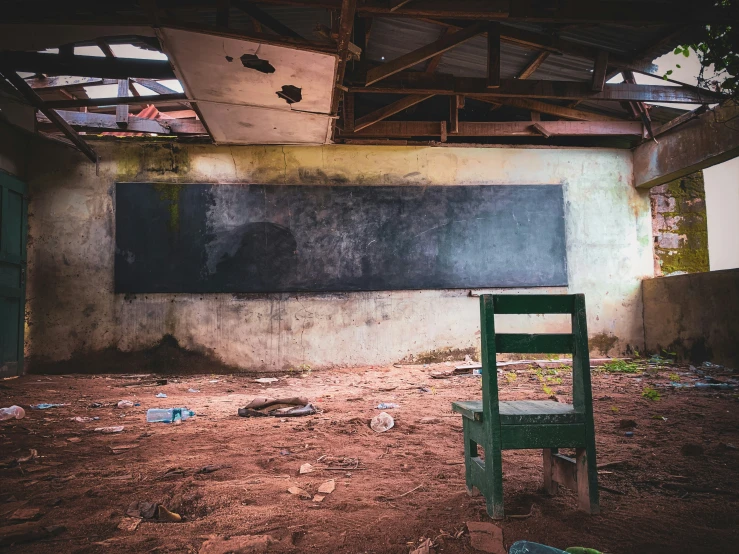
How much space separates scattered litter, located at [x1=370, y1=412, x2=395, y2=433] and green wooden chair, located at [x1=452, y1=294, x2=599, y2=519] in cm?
130

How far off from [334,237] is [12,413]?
162 inches

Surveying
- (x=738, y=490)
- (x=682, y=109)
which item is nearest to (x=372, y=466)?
(x=738, y=490)

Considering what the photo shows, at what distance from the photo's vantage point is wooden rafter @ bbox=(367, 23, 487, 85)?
4145 mm

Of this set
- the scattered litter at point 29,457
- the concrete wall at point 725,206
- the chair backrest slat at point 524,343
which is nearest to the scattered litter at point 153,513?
the scattered litter at point 29,457

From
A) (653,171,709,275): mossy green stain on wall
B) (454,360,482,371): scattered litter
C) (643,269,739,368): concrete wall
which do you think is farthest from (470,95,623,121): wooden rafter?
(454,360,482,371): scattered litter

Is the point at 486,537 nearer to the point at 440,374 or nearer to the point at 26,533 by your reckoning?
the point at 26,533

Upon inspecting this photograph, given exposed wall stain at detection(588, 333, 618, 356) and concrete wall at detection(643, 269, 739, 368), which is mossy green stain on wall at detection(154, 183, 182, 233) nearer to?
exposed wall stain at detection(588, 333, 618, 356)

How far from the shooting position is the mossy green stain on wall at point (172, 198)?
639 cm

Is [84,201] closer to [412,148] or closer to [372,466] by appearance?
[412,148]

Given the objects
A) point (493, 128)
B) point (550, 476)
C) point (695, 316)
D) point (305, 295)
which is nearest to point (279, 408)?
point (550, 476)

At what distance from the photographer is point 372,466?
2.41m

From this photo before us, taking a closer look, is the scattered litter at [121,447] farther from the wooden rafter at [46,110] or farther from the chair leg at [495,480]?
the wooden rafter at [46,110]

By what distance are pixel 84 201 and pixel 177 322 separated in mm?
2085

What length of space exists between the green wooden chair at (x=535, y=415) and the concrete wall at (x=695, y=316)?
4779mm
